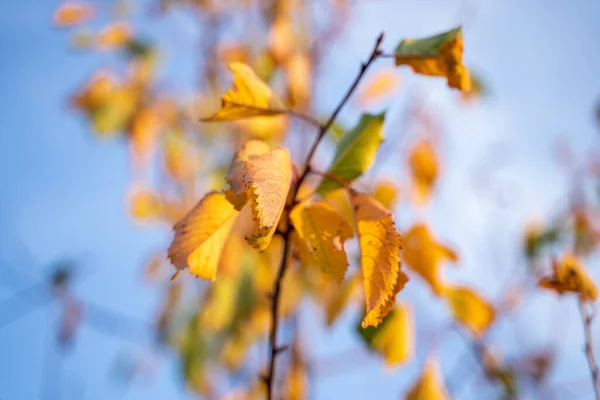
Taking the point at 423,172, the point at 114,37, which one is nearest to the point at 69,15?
the point at 114,37

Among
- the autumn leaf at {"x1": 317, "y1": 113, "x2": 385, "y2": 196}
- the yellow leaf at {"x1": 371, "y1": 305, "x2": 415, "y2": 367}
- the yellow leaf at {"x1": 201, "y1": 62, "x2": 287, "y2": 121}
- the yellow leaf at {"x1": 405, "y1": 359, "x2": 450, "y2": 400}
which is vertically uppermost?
the yellow leaf at {"x1": 201, "y1": 62, "x2": 287, "y2": 121}

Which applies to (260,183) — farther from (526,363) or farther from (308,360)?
(526,363)

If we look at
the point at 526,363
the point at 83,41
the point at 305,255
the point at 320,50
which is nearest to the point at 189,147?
the point at 83,41

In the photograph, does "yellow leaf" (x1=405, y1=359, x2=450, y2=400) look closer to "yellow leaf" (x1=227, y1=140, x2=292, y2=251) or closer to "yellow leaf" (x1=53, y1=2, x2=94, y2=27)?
"yellow leaf" (x1=227, y1=140, x2=292, y2=251)

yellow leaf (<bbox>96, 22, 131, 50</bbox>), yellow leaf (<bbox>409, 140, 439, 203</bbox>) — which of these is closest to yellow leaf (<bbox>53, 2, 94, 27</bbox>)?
yellow leaf (<bbox>96, 22, 131, 50</bbox>)

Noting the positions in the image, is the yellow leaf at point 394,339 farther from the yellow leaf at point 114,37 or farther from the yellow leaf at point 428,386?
the yellow leaf at point 114,37

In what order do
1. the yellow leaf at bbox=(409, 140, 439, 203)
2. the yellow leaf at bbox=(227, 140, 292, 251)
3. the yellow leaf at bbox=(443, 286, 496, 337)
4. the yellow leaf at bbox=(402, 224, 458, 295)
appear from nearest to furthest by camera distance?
the yellow leaf at bbox=(227, 140, 292, 251)
the yellow leaf at bbox=(402, 224, 458, 295)
the yellow leaf at bbox=(443, 286, 496, 337)
the yellow leaf at bbox=(409, 140, 439, 203)

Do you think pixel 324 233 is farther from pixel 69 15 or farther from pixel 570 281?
pixel 69 15
